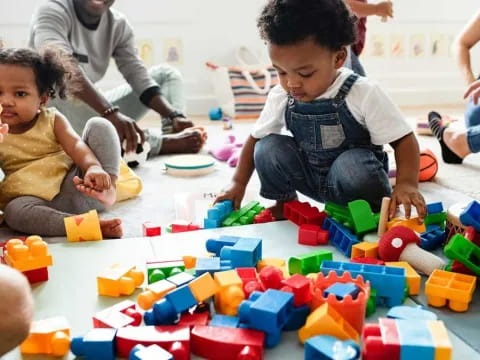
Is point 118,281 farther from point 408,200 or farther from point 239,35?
point 239,35

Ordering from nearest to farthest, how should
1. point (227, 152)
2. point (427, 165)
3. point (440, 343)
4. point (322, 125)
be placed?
point (440, 343)
point (322, 125)
point (427, 165)
point (227, 152)

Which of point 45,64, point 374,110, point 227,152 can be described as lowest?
point 227,152

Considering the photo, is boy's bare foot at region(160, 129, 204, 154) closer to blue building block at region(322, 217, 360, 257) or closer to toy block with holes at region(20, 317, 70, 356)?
blue building block at region(322, 217, 360, 257)

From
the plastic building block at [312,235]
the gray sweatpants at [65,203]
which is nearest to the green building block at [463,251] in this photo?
the plastic building block at [312,235]

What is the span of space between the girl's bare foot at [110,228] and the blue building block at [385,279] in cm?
48

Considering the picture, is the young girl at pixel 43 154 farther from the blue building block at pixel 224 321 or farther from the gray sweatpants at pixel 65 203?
the blue building block at pixel 224 321

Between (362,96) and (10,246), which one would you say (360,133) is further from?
(10,246)

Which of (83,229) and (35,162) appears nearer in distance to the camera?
(83,229)

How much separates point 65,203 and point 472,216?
0.82 metres

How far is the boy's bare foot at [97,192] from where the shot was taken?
117cm

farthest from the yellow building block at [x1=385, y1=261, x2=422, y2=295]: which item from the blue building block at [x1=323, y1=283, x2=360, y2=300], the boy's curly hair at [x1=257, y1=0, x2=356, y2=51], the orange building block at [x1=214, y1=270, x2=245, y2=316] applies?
the boy's curly hair at [x1=257, y1=0, x2=356, y2=51]

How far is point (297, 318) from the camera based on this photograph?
744 mm

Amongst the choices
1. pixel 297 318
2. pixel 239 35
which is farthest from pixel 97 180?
pixel 239 35

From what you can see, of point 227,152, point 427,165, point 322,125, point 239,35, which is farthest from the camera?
point 239,35
